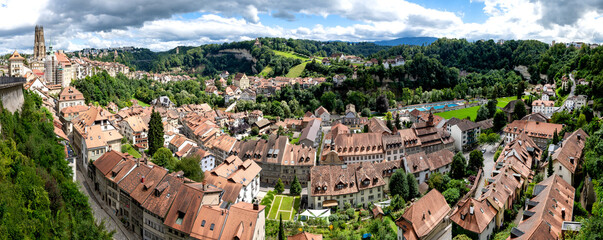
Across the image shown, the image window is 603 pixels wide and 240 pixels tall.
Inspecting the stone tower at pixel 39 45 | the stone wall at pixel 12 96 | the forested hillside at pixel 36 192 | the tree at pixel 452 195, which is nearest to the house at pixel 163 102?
the stone tower at pixel 39 45

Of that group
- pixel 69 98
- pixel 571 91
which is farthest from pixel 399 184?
pixel 69 98

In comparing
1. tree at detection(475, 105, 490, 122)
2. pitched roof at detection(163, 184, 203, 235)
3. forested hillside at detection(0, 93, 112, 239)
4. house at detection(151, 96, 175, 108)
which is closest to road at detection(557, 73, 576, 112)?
tree at detection(475, 105, 490, 122)

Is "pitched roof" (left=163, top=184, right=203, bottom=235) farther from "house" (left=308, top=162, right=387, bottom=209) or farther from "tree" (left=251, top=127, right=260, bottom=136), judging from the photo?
"tree" (left=251, top=127, right=260, bottom=136)

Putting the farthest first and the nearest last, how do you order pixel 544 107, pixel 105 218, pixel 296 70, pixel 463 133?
pixel 296 70 → pixel 544 107 → pixel 463 133 → pixel 105 218

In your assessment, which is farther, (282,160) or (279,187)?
(282,160)

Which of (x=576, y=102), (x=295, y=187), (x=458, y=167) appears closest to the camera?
(x=295, y=187)

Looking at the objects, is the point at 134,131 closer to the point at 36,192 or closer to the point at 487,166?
the point at 36,192

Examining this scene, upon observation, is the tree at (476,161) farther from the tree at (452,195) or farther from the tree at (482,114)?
the tree at (482,114)
